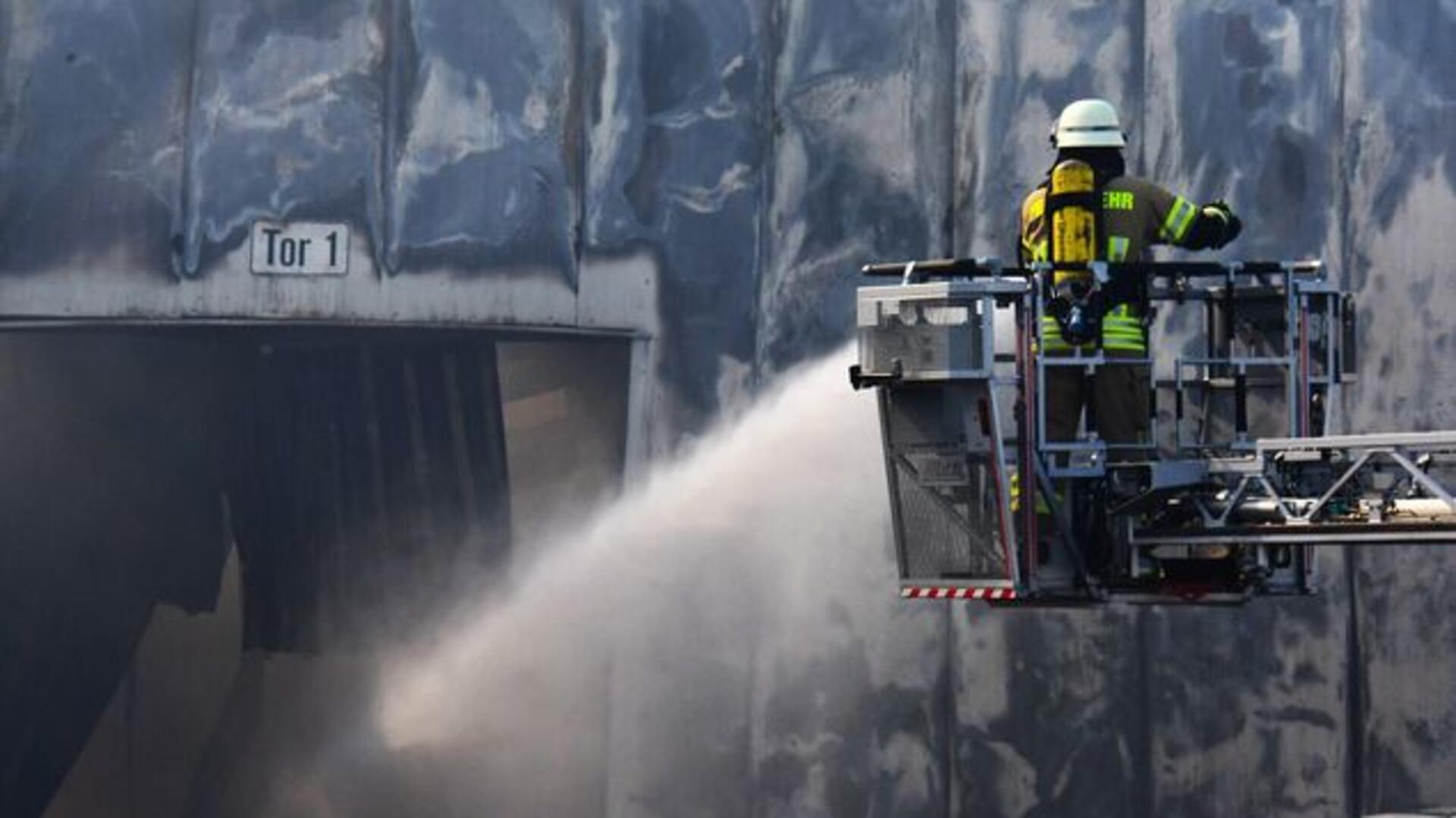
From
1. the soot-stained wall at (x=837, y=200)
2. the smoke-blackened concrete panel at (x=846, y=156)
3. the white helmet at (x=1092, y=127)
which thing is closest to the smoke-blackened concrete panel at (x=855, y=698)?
the soot-stained wall at (x=837, y=200)

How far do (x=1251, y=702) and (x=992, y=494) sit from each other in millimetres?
3449

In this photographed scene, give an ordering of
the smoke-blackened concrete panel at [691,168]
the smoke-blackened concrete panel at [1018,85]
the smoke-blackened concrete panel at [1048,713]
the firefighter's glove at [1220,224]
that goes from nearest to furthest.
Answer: the firefighter's glove at [1220,224] → the smoke-blackened concrete panel at [1048,713] → the smoke-blackened concrete panel at [1018,85] → the smoke-blackened concrete panel at [691,168]

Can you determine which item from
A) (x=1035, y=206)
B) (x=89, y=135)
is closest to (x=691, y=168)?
(x=89, y=135)

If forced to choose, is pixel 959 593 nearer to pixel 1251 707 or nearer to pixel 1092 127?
pixel 1092 127

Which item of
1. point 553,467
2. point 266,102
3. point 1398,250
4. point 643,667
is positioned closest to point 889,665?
point 643,667

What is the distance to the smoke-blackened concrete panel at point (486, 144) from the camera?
17.2 m

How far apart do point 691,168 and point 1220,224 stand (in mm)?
4480

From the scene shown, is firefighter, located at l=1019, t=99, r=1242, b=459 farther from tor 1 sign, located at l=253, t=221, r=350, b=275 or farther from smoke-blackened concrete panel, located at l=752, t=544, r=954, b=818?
tor 1 sign, located at l=253, t=221, r=350, b=275

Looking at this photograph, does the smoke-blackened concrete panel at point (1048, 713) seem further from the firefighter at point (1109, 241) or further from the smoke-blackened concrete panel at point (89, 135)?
the smoke-blackened concrete panel at point (89, 135)

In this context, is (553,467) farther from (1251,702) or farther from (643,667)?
(1251,702)

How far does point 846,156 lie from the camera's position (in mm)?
16859

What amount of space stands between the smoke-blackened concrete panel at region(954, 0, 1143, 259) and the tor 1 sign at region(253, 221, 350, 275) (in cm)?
370

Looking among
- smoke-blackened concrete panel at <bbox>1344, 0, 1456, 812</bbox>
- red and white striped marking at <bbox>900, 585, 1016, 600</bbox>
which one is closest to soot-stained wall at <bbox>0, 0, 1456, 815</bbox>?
smoke-blackened concrete panel at <bbox>1344, 0, 1456, 812</bbox>

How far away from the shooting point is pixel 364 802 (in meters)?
18.5
